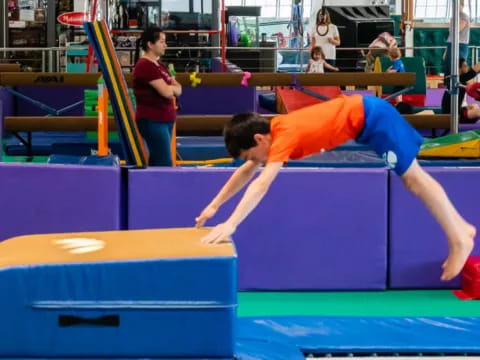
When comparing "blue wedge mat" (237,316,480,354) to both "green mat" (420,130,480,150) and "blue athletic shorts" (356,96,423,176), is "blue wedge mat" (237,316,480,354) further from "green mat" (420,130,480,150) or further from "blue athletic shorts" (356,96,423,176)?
"green mat" (420,130,480,150)

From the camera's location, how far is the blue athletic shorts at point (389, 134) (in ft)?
15.1

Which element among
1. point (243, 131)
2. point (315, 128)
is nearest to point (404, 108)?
point (315, 128)

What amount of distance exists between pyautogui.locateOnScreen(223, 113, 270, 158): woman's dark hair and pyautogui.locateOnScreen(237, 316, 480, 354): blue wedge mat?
0.92 metres

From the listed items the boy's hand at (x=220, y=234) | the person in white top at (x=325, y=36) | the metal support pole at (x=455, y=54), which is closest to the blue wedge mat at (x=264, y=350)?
the boy's hand at (x=220, y=234)

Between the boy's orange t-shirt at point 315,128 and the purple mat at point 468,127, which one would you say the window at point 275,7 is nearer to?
the purple mat at point 468,127

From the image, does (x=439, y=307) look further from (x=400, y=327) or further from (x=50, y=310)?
(x=50, y=310)

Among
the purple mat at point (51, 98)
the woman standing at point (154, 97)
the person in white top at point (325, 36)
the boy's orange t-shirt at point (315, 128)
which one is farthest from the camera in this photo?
the person in white top at point (325, 36)

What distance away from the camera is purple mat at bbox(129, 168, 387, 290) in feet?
19.9

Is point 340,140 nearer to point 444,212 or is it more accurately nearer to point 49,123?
point 444,212

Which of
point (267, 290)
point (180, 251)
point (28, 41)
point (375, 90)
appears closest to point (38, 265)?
point (180, 251)

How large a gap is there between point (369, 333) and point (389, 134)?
3.34 feet

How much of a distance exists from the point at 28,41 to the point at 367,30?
6787 mm

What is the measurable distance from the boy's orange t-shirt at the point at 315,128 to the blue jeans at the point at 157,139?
268 cm

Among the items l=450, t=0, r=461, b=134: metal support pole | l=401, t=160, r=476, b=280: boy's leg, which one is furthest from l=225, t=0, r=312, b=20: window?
l=401, t=160, r=476, b=280: boy's leg
